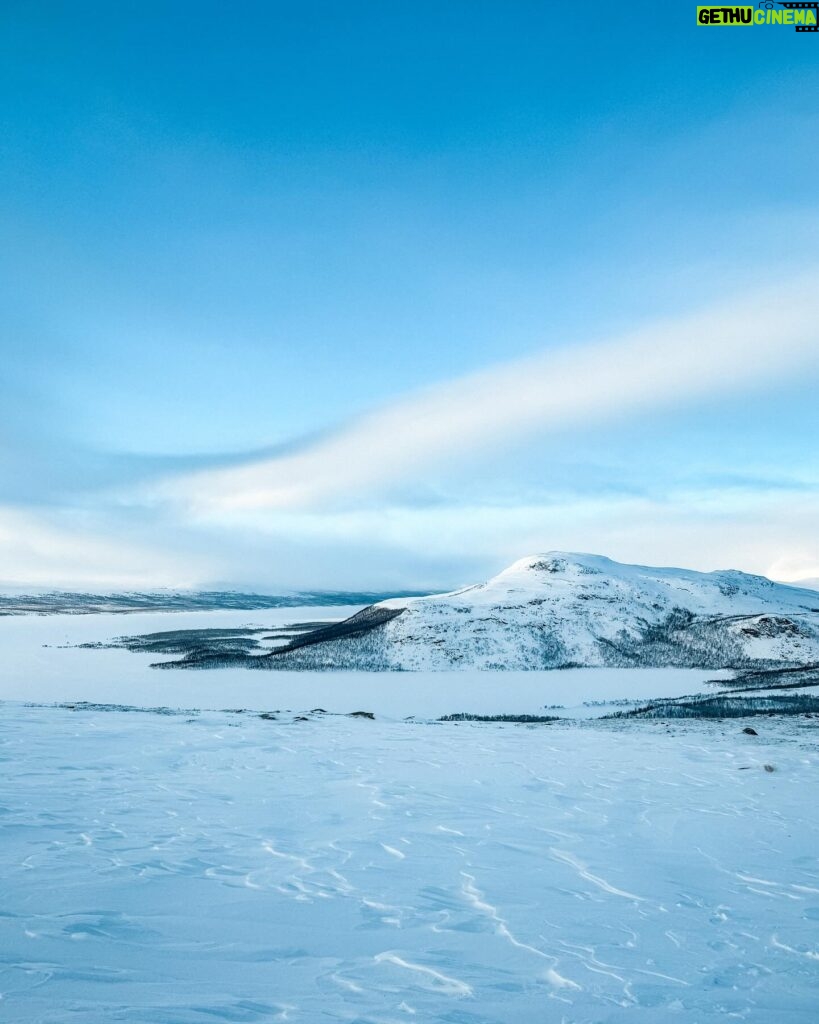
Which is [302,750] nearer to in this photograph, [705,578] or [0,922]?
[0,922]

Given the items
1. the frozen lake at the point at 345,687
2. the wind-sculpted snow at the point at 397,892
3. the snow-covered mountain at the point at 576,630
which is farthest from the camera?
the snow-covered mountain at the point at 576,630

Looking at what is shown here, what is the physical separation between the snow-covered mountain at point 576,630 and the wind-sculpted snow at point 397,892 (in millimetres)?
35374

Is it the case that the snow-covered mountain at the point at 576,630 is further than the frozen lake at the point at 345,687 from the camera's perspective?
Yes

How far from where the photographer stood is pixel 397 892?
6.53 m

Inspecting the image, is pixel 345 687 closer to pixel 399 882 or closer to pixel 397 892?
pixel 399 882

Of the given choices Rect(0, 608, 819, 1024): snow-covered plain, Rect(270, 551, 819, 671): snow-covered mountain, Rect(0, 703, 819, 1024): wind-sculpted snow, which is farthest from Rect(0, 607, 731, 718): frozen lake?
Rect(0, 703, 819, 1024): wind-sculpted snow

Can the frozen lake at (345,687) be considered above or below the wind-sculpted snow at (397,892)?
below

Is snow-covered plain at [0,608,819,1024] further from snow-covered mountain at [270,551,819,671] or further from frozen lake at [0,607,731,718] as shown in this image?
snow-covered mountain at [270,551,819,671]

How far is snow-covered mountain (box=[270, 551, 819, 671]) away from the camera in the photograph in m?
47.8

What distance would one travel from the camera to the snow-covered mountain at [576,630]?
47.8 m

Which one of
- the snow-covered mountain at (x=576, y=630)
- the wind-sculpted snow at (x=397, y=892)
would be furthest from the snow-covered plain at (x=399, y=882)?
the snow-covered mountain at (x=576, y=630)

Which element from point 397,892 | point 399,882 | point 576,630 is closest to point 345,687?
point 576,630

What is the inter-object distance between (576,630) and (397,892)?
48876 mm

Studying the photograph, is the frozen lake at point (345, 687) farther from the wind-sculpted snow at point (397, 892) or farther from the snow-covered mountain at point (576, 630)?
the wind-sculpted snow at point (397, 892)
